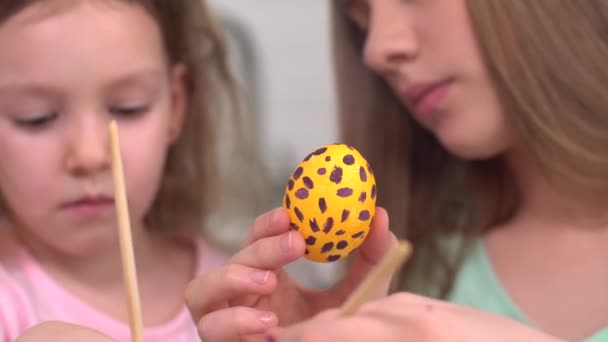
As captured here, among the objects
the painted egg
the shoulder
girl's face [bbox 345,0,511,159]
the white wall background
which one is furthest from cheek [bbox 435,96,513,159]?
the white wall background

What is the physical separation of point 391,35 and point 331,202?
0.31 meters

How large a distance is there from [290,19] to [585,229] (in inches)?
34.1

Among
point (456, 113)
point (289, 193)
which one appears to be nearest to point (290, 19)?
point (456, 113)

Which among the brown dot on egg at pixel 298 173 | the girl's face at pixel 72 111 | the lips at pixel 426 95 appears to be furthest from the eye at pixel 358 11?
the brown dot on egg at pixel 298 173

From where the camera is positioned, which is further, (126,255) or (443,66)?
(443,66)

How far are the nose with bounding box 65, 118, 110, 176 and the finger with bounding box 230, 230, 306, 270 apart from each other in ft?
0.76

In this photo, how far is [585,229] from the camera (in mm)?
792

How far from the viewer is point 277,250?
1.62 ft

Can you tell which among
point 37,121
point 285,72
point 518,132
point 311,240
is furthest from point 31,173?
point 285,72

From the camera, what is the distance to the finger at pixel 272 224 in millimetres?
508

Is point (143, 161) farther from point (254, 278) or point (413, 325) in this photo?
point (413, 325)

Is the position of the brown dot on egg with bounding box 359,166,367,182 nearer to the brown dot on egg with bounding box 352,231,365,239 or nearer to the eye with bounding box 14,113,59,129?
the brown dot on egg with bounding box 352,231,365,239

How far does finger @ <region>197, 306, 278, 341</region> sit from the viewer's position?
51cm

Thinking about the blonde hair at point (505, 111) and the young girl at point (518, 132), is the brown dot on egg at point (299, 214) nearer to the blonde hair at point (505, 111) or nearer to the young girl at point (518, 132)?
the young girl at point (518, 132)
